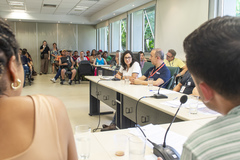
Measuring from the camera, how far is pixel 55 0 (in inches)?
334

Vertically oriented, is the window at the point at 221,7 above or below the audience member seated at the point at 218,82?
above

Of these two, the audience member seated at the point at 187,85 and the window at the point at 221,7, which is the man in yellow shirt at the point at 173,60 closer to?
the window at the point at 221,7

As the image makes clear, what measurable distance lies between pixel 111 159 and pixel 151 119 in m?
1.29

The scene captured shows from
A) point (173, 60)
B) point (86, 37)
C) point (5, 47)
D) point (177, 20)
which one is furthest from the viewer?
point (86, 37)

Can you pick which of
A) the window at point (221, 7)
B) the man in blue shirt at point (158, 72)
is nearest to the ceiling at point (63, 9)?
the window at point (221, 7)

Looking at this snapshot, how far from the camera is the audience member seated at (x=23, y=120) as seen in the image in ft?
2.08

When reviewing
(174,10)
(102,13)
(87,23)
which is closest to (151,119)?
(174,10)

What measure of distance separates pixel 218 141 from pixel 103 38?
1271 centimetres

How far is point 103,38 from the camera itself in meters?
12.9

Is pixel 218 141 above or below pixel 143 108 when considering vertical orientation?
above

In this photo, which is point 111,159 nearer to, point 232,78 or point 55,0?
point 232,78

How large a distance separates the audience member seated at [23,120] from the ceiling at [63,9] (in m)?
7.15

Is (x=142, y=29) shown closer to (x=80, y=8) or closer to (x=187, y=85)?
(x=80, y=8)

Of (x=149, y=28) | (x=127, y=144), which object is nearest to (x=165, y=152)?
(x=127, y=144)
